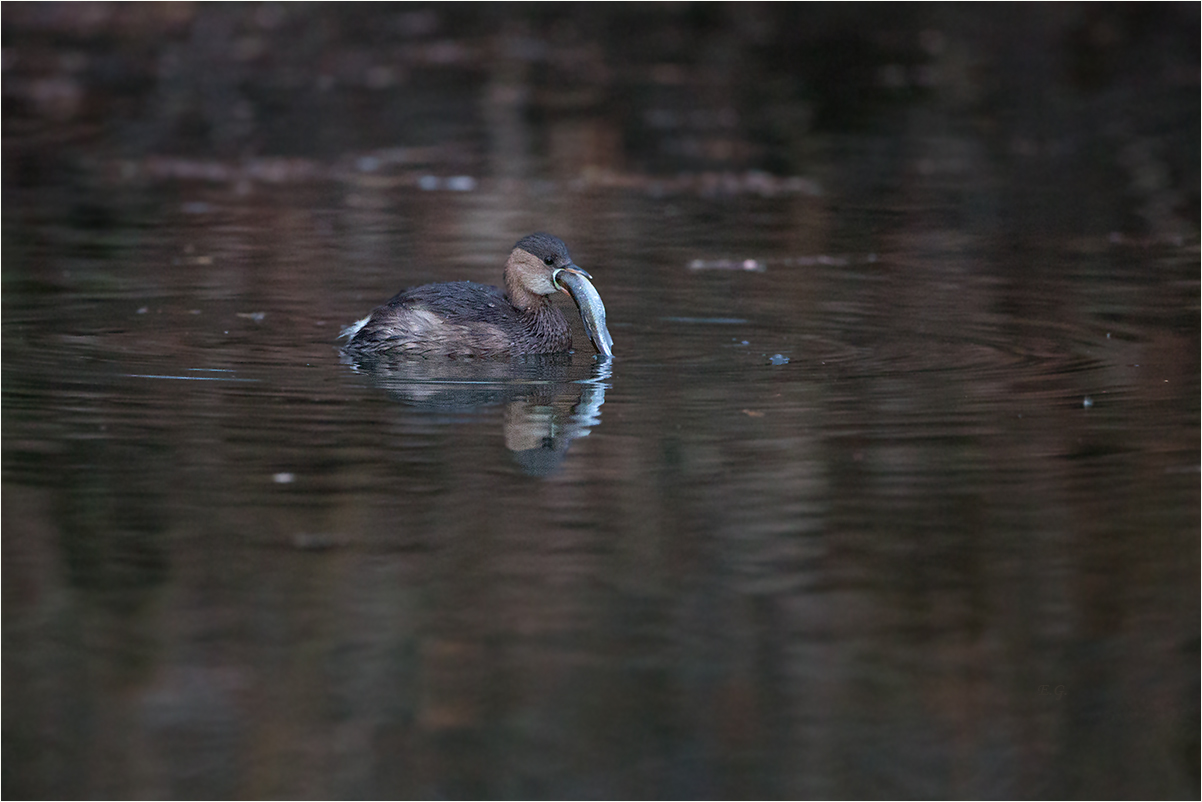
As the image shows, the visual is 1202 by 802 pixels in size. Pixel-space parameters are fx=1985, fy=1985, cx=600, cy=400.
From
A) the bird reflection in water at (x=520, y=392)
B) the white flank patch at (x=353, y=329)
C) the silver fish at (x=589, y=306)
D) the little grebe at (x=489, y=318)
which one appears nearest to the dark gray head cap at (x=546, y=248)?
the little grebe at (x=489, y=318)

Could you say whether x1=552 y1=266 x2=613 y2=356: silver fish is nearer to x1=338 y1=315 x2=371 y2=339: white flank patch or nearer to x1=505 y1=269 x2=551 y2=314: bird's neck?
x1=505 y1=269 x2=551 y2=314: bird's neck

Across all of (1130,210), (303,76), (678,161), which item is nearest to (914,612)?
(1130,210)

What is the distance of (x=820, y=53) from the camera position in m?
28.4

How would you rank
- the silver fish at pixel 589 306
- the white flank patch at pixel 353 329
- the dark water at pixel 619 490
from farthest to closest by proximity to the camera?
1. the white flank patch at pixel 353 329
2. the silver fish at pixel 589 306
3. the dark water at pixel 619 490

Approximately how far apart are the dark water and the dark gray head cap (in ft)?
1.89

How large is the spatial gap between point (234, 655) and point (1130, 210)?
11.7 metres

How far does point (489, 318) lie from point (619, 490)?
3.03 m

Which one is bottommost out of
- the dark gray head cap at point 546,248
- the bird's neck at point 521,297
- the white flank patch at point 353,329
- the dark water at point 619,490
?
the dark water at point 619,490

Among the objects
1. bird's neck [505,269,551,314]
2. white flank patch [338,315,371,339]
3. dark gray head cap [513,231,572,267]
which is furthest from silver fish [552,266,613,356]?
white flank patch [338,315,371,339]

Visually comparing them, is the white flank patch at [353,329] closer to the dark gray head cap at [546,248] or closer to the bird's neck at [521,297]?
the bird's neck at [521,297]

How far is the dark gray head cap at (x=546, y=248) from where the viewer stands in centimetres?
1074

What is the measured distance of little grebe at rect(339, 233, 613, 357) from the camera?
10.4m

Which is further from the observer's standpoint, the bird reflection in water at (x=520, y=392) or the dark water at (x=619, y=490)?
the bird reflection in water at (x=520, y=392)

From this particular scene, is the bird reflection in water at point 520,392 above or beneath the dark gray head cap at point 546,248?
beneath
